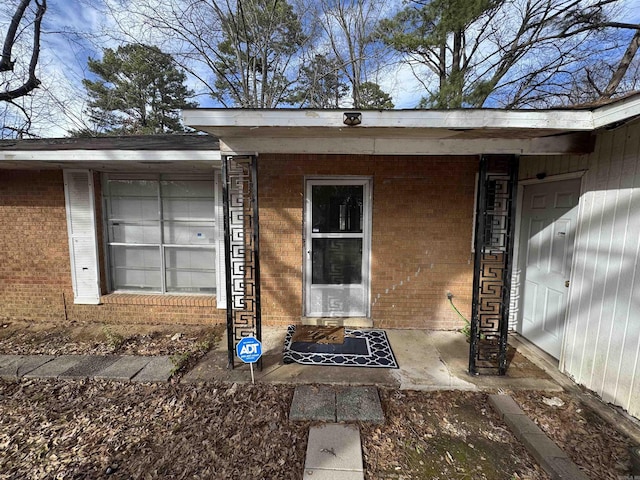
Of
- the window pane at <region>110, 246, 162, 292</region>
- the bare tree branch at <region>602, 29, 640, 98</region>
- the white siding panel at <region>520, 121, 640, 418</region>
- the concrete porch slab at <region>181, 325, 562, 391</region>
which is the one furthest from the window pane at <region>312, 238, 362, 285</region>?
the bare tree branch at <region>602, 29, 640, 98</region>

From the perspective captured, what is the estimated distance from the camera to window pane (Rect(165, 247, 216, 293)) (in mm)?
4445

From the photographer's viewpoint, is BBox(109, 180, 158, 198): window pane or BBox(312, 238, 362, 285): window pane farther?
BBox(109, 180, 158, 198): window pane

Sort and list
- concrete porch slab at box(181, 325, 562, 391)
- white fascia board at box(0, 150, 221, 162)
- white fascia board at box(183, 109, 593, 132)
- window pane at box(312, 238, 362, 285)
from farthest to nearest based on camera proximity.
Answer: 1. window pane at box(312, 238, 362, 285)
2. white fascia board at box(0, 150, 221, 162)
3. concrete porch slab at box(181, 325, 562, 391)
4. white fascia board at box(183, 109, 593, 132)

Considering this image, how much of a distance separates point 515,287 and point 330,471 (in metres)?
3.48

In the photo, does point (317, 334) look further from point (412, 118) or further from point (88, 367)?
point (412, 118)

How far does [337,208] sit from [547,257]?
2680mm

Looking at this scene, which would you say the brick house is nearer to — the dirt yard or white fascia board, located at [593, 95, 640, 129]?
white fascia board, located at [593, 95, 640, 129]

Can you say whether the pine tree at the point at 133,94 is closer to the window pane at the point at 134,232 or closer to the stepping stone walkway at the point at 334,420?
the window pane at the point at 134,232

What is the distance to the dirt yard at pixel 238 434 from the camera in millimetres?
1953

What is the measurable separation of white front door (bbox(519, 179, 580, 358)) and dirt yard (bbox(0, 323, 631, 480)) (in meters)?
0.99

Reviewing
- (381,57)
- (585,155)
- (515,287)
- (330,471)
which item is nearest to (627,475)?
(330,471)

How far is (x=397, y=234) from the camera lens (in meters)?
3.97

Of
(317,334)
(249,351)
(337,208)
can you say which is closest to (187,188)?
(337,208)

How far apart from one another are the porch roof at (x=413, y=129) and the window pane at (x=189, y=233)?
194 centimetres
